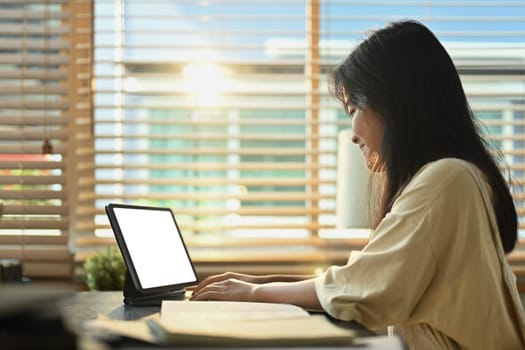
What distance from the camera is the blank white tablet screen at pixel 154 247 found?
1.58 m

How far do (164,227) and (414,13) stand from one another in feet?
5.46

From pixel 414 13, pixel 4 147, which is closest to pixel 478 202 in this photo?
pixel 414 13

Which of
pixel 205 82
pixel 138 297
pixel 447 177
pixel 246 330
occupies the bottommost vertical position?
pixel 138 297

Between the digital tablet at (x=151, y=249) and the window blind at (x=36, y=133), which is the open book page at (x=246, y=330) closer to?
the digital tablet at (x=151, y=249)

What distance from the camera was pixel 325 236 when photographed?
3.00m

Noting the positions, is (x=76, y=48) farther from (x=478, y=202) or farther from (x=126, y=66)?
(x=478, y=202)

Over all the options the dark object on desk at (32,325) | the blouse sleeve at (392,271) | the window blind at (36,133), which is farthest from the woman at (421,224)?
the window blind at (36,133)

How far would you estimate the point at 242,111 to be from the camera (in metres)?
3.06

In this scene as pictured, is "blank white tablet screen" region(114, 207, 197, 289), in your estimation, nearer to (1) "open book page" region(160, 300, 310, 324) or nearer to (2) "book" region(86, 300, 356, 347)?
(1) "open book page" region(160, 300, 310, 324)

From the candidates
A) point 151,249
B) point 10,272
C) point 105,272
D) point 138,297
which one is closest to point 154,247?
point 151,249

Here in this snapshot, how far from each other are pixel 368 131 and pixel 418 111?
0.36 ft

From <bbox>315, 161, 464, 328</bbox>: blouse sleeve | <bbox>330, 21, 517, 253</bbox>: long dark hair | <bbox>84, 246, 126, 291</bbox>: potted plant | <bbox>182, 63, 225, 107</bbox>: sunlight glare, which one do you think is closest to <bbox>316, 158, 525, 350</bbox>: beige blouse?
<bbox>315, 161, 464, 328</bbox>: blouse sleeve

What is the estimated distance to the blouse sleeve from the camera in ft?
4.15

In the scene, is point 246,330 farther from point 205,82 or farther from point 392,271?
point 205,82
